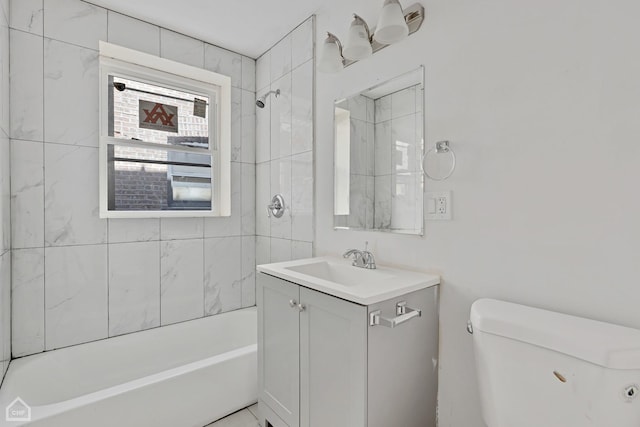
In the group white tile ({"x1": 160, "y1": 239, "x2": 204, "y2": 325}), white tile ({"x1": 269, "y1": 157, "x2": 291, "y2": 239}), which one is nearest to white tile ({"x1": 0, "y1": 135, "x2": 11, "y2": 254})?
white tile ({"x1": 160, "y1": 239, "x2": 204, "y2": 325})

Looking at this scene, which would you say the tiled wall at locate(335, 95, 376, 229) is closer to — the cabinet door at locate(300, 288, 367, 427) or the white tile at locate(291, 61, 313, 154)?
the white tile at locate(291, 61, 313, 154)

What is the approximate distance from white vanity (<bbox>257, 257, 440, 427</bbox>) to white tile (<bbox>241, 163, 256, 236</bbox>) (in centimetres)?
110

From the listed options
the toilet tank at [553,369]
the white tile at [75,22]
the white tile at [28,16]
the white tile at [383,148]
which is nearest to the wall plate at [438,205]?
the white tile at [383,148]

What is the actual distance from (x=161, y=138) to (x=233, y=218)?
0.80 meters

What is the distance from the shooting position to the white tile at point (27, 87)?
1.67 metres

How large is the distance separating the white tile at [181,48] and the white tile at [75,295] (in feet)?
4.63

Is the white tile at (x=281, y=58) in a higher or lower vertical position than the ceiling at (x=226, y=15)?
lower

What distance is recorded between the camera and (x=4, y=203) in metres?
1.54

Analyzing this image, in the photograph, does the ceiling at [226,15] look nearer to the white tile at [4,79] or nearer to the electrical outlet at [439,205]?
the white tile at [4,79]

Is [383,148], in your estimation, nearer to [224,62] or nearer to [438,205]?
[438,205]

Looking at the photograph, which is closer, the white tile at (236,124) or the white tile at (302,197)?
the white tile at (302,197)

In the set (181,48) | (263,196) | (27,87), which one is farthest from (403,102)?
(27,87)

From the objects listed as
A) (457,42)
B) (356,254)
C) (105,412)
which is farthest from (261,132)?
(105,412)

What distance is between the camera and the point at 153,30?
2094 mm
